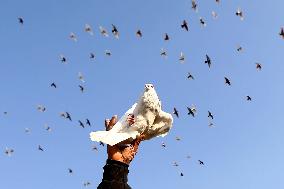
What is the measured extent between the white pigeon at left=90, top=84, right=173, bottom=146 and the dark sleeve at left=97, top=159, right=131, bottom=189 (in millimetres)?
272

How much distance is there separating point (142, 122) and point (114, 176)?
75 centimetres

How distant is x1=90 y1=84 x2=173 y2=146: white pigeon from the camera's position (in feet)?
18.8

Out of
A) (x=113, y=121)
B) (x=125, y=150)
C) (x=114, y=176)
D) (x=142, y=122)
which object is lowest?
(x=114, y=176)

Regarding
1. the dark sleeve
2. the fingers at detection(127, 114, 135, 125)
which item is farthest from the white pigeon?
the dark sleeve

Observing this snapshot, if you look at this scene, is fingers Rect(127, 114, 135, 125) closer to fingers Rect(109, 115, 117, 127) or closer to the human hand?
the human hand

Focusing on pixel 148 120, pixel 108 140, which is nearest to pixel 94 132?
pixel 108 140

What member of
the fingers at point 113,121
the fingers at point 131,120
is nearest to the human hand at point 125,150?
the fingers at point 131,120

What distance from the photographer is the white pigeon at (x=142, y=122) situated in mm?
5727

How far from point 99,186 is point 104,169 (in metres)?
0.21

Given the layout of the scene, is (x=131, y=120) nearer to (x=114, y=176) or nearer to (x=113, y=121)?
(x=113, y=121)

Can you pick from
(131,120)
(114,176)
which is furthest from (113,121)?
(114,176)

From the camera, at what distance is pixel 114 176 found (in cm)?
544

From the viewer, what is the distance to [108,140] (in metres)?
5.63

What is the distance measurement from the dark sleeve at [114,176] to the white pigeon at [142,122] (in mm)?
272
